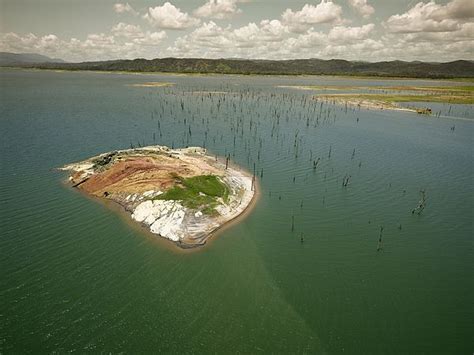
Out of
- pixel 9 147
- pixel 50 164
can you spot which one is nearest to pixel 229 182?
pixel 50 164

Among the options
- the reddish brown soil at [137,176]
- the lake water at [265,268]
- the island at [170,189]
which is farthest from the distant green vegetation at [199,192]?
the lake water at [265,268]

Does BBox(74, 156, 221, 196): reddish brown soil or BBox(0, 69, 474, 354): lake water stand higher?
BBox(74, 156, 221, 196): reddish brown soil

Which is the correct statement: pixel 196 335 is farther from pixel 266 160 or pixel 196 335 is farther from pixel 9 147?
pixel 9 147

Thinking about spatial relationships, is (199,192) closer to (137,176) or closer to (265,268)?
(137,176)

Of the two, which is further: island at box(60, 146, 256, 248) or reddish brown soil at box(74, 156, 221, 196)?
reddish brown soil at box(74, 156, 221, 196)

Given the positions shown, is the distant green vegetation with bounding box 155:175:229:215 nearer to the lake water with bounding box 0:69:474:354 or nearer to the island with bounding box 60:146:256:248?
the island with bounding box 60:146:256:248

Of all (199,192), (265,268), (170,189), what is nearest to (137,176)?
(170,189)

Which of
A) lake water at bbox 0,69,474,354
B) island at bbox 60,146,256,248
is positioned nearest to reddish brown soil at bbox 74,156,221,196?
island at bbox 60,146,256,248
